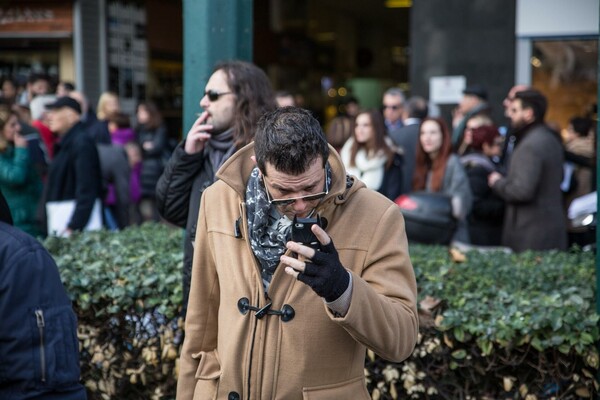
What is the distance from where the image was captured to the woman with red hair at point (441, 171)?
7.12 m

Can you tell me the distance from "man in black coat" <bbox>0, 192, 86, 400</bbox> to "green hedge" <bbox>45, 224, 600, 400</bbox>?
1.74 meters

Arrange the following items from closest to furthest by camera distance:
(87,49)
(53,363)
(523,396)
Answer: (53,363) → (523,396) → (87,49)

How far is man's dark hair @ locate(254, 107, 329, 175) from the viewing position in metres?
2.55

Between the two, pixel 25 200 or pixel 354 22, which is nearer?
pixel 25 200

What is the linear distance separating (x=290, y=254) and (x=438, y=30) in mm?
10138

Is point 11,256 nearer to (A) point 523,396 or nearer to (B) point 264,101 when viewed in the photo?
(B) point 264,101

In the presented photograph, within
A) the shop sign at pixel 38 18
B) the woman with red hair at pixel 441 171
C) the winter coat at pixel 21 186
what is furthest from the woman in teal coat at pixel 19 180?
the shop sign at pixel 38 18

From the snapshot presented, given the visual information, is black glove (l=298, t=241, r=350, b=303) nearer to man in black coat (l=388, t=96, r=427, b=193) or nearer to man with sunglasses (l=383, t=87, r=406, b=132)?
man in black coat (l=388, t=96, r=427, b=193)

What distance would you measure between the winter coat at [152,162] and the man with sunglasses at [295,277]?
8592 mm

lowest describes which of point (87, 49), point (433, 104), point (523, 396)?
point (523, 396)

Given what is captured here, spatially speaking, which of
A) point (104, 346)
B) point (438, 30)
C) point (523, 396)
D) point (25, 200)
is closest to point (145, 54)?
point (438, 30)

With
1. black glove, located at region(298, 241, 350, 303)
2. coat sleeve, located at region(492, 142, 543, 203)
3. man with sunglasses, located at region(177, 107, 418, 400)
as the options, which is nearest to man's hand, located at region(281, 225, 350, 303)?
black glove, located at region(298, 241, 350, 303)

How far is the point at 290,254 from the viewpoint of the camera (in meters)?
2.67

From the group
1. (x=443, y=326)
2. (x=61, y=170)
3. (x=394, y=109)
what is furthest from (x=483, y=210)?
(x=443, y=326)
